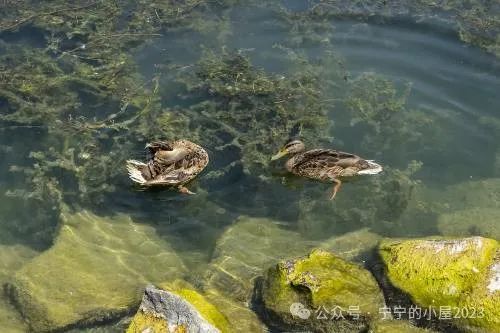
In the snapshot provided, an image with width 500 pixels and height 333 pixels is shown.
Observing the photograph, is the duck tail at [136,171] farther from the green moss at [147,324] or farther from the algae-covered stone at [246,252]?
the green moss at [147,324]

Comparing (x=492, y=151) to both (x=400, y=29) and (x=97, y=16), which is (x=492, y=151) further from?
(x=97, y=16)

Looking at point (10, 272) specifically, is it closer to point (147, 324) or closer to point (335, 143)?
point (147, 324)

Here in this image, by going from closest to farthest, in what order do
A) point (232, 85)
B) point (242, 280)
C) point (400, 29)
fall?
point (242, 280) < point (232, 85) < point (400, 29)

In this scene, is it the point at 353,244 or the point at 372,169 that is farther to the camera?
the point at 372,169

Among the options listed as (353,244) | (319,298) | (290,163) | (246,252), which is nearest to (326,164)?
(290,163)

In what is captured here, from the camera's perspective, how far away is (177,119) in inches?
420

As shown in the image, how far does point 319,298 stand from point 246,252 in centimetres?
191

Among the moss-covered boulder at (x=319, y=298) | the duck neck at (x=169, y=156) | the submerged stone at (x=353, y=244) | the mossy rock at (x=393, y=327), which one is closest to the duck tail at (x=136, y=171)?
the duck neck at (x=169, y=156)

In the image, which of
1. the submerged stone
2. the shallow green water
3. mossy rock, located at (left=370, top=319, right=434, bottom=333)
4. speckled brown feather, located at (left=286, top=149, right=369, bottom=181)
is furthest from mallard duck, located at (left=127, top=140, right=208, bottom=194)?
mossy rock, located at (left=370, top=319, right=434, bottom=333)

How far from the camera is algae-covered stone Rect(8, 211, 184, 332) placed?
7676mm

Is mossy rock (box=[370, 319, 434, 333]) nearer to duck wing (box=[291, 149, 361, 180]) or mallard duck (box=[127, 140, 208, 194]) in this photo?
duck wing (box=[291, 149, 361, 180])

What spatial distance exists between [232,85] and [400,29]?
4832mm

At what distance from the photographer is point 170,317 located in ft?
21.3

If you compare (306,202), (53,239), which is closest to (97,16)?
(53,239)
